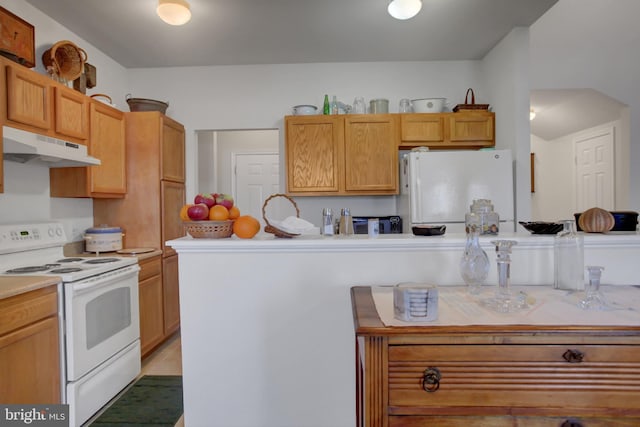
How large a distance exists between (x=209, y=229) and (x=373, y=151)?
7.09 feet

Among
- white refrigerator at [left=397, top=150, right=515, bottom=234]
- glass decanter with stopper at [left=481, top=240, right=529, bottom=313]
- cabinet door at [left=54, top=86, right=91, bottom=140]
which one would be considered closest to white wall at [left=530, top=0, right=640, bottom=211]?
white refrigerator at [left=397, top=150, right=515, bottom=234]

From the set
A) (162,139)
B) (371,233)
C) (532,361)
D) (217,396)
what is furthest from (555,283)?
(162,139)

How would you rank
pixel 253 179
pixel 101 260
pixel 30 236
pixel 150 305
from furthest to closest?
pixel 253 179 → pixel 150 305 → pixel 101 260 → pixel 30 236

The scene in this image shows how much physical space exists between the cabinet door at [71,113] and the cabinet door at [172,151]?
644mm

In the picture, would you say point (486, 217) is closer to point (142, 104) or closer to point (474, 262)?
point (474, 262)

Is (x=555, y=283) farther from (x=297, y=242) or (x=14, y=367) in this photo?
(x=14, y=367)

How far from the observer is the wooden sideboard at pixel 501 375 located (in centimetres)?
100

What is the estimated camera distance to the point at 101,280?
218 cm

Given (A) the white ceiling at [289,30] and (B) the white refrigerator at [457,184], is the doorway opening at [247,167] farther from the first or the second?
(B) the white refrigerator at [457,184]

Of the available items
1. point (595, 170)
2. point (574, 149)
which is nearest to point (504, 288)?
point (595, 170)

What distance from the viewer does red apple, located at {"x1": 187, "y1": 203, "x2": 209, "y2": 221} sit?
5.16ft

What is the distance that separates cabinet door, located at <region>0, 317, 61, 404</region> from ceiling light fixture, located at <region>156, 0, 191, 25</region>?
1.96 meters

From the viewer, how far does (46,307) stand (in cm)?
185

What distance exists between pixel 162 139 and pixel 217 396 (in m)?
2.35
